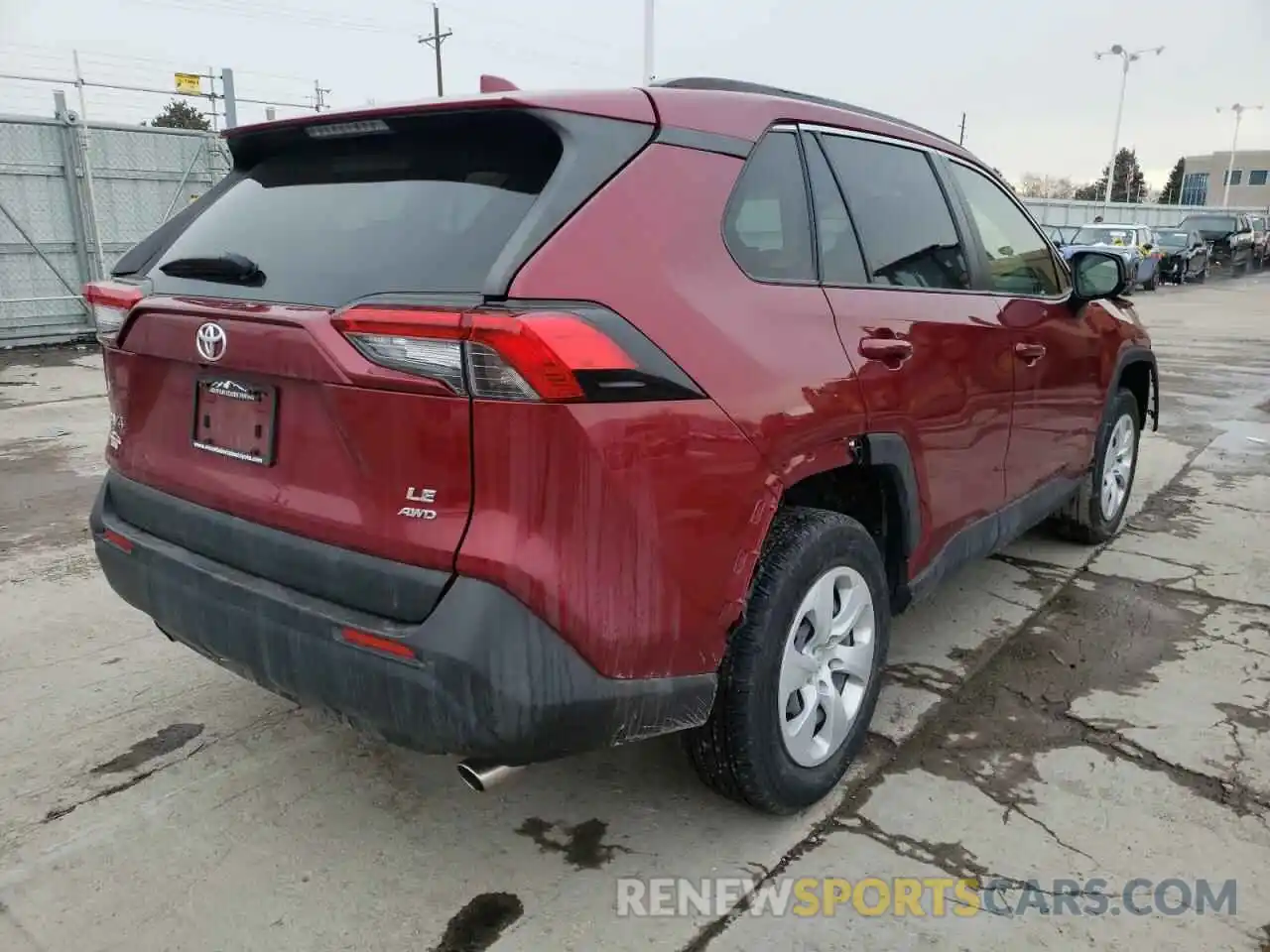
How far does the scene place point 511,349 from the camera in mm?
1768

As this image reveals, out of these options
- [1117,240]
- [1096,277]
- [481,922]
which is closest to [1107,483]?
[1096,277]

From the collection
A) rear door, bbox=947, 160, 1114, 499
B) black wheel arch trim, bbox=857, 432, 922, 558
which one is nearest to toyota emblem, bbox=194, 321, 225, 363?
black wheel arch trim, bbox=857, 432, 922, 558

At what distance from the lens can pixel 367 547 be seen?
6.39 feet

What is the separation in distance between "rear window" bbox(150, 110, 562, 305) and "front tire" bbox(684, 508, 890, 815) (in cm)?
102

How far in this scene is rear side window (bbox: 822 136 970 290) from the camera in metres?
2.75

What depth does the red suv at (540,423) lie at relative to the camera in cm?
183

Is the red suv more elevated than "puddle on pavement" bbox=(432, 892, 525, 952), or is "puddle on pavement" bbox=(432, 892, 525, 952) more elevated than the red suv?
the red suv

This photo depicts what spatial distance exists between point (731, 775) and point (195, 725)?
176 centimetres

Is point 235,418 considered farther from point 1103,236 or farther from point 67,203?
point 1103,236

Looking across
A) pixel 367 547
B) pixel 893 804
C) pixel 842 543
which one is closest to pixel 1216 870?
pixel 893 804

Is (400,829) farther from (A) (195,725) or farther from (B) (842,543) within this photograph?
(B) (842,543)

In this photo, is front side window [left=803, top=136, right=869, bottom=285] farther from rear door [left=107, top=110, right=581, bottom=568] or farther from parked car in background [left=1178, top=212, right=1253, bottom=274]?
parked car in background [left=1178, top=212, right=1253, bottom=274]

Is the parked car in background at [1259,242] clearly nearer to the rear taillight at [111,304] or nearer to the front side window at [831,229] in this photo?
the front side window at [831,229]
